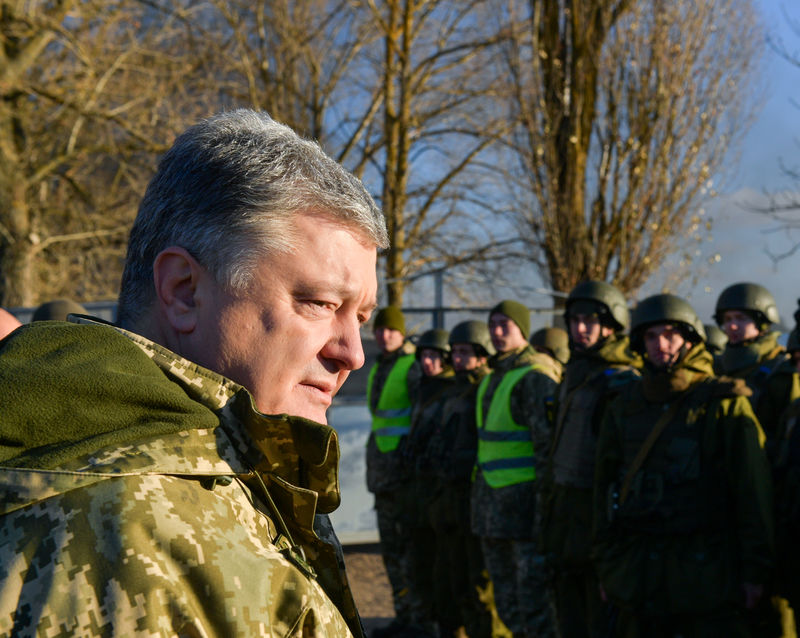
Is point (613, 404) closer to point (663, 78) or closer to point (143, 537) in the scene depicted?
point (143, 537)

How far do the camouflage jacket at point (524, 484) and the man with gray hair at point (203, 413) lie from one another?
4.46m

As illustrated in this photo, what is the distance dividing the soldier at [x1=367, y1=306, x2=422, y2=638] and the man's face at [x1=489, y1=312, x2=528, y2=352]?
4.92 ft

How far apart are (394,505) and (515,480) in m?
1.92

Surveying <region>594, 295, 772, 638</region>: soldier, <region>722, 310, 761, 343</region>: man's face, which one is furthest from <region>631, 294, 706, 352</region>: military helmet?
<region>722, 310, 761, 343</region>: man's face

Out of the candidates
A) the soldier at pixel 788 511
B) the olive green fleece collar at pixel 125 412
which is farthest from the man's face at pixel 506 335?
the olive green fleece collar at pixel 125 412

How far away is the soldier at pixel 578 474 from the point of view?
516 centimetres

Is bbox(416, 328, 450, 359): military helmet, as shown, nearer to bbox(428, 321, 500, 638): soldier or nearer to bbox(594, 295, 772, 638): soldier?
bbox(428, 321, 500, 638): soldier

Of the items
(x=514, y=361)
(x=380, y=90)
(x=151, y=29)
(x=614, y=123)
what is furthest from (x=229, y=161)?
(x=380, y=90)

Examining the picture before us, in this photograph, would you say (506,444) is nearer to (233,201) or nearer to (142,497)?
(233,201)

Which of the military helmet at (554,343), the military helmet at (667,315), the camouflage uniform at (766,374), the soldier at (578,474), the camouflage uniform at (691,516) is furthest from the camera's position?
the military helmet at (554,343)

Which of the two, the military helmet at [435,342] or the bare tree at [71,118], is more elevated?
the bare tree at [71,118]

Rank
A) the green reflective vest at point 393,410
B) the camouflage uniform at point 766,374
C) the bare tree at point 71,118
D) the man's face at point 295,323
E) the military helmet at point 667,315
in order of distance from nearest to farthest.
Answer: the man's face at point 295,323 → the military helmet at point 667,315 → the camouflage uniform at point 766,374 → the green reflective vest at point 393,410 → the bare tree at point 71,118

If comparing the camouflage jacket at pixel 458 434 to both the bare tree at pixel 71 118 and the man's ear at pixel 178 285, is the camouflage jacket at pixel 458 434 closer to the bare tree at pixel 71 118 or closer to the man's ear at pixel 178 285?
the man's ear at pixel 178 285

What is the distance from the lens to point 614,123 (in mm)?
12742
